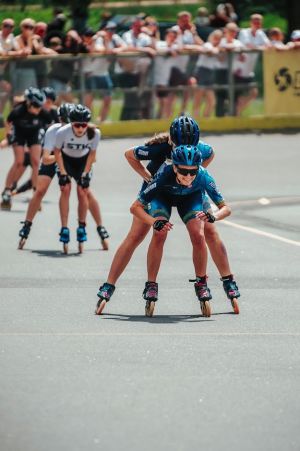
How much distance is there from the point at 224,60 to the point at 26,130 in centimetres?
931

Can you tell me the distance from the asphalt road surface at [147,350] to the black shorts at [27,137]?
1.55 m

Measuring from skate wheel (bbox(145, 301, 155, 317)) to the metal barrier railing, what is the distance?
15368mm

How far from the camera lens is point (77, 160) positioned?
18.4 metres

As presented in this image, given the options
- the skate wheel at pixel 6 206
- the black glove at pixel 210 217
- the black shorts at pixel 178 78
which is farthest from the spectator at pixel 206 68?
the black glove at pixel 210 217

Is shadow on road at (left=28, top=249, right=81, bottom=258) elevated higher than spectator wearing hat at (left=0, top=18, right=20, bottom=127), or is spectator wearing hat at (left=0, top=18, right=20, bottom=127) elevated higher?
shadow on road at (left=28, top=249, right=81, bottom=258)

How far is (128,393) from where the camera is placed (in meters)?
9.58

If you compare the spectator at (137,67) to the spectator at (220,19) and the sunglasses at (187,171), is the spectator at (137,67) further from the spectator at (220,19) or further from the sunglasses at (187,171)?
the sunglasses at (187,171)

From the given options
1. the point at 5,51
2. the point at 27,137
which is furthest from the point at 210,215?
the point at 5,51

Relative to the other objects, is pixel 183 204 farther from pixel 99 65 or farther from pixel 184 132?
pixel 99 65

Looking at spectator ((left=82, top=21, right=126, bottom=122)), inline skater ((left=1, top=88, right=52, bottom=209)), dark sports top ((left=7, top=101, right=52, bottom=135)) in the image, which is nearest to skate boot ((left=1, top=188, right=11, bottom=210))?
inline skater ((left=1, top=88, right=52, bottom=209))

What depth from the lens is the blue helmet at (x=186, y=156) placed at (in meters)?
12.5

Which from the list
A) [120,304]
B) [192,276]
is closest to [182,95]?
[192,276]

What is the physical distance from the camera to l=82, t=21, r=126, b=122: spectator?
29.4m

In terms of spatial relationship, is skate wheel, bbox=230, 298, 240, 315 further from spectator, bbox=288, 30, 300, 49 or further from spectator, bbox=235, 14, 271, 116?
spectator, bbox=288, 30, 300, 49
